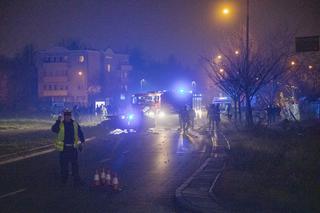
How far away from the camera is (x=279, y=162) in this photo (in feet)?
46.3

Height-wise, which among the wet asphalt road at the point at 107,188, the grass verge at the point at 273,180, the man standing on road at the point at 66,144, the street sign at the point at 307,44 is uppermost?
the street sign at the point at 307,44

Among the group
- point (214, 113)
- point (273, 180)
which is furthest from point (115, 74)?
point (273, 180)

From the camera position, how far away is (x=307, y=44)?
11648 mm

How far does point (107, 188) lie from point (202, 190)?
233 centimetres

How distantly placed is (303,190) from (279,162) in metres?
4.13

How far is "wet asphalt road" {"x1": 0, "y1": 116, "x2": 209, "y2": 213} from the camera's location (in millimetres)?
9820

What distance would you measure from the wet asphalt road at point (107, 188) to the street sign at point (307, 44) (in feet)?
15.0

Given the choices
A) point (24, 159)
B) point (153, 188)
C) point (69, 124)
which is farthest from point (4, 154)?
point (153, 188)

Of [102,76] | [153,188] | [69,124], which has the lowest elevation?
[153,188]

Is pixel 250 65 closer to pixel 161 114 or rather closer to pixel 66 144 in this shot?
pixel 66 144

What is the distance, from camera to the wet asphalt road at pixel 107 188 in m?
9.82

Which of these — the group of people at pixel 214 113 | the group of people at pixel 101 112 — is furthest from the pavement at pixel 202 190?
the group of people at pixel 101 112

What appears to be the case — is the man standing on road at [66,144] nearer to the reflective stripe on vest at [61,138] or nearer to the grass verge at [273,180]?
the reflective stripe on vest at [61,138]

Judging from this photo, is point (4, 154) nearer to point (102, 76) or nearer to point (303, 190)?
point (303, 190)
